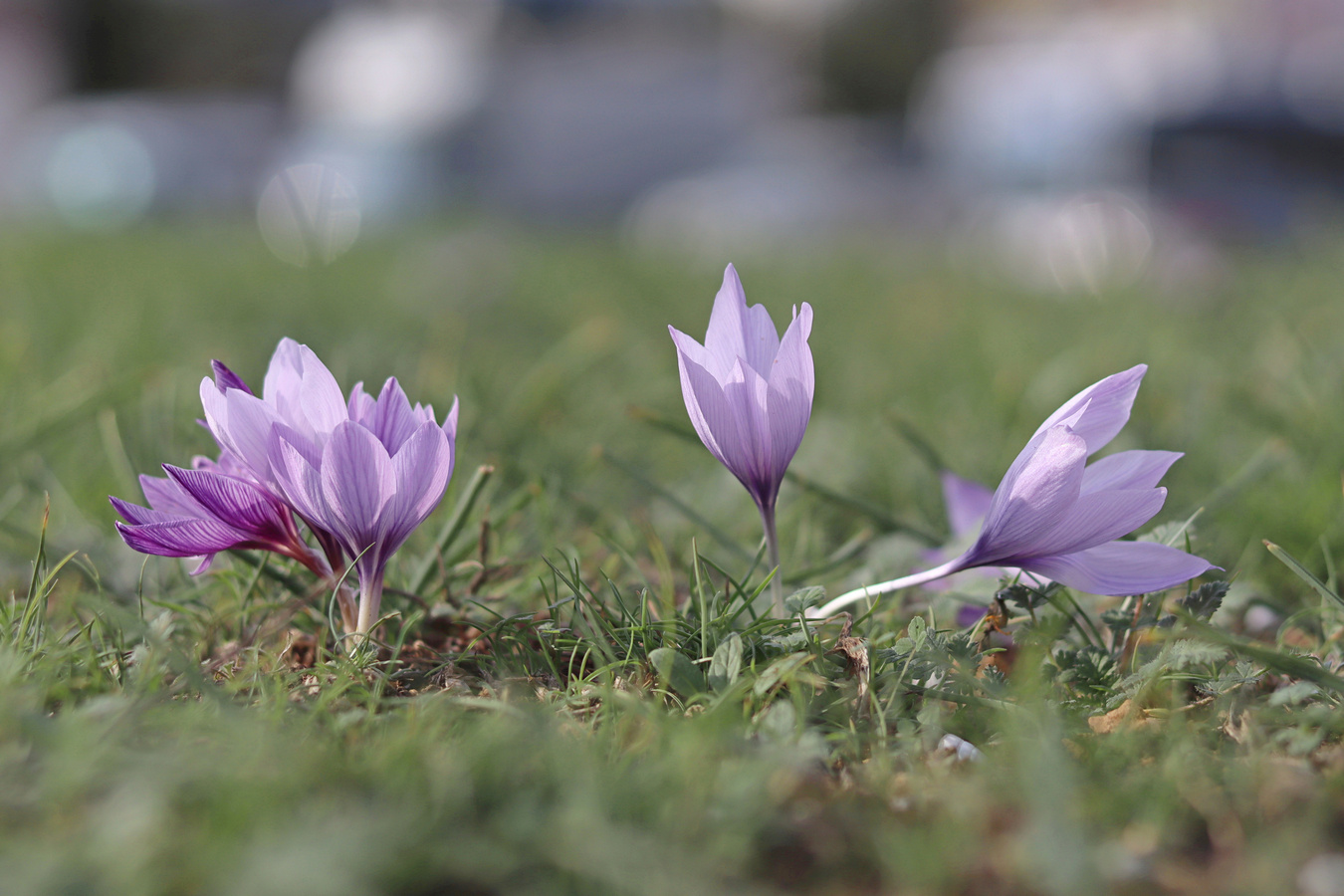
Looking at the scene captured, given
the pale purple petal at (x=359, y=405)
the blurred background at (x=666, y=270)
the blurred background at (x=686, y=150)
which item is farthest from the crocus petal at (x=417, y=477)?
the blurred background at (x=686, y=150)

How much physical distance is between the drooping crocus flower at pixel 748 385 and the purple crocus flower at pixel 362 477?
271 millimetres

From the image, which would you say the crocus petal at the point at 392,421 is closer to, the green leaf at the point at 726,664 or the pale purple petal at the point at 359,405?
the pale purple petal at the point at 359,405

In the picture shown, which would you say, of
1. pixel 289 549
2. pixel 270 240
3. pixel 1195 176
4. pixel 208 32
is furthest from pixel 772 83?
pixel 289 549

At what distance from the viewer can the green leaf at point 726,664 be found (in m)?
1.22

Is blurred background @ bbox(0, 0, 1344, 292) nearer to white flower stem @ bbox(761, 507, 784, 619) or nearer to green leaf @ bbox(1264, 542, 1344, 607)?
green leaf @ bbox(1264, 542, 1344, 607)

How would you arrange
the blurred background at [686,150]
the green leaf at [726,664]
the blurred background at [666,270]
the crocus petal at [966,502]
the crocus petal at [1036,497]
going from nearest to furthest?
1. the crocus petal at [1036,497]
2. the green leaf at [726,664]
3. the crocus petal at [966,502]
4. the blurred background at [666,270]
5. the blurred background at [686,150]

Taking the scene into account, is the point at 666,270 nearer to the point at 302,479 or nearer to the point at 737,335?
the point at 737,335

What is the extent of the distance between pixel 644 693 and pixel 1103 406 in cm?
58

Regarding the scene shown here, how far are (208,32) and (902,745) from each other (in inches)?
1509

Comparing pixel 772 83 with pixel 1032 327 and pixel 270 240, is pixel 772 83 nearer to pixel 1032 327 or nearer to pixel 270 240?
pixel 270 240

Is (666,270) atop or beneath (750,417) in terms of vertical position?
beneath

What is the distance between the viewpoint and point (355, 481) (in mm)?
1156

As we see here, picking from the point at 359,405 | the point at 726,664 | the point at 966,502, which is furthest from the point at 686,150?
the point at 726,664

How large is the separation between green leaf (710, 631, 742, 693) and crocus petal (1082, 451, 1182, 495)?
1.34ft
